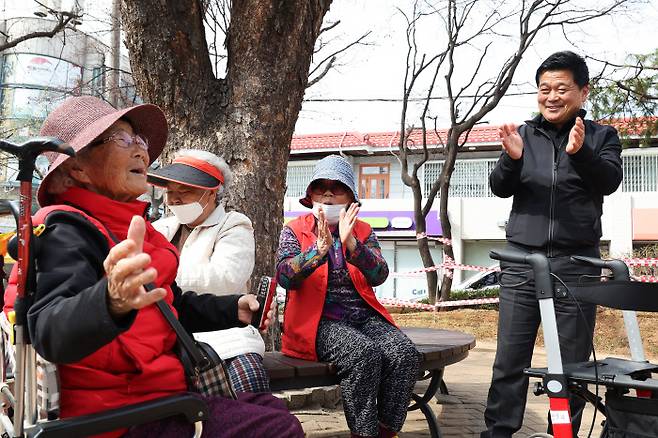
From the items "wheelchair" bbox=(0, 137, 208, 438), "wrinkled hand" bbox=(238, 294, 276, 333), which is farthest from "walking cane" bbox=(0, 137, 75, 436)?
"wrinkled hand" bbox=(238, 294, 276, 333)

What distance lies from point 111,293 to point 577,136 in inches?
95.2

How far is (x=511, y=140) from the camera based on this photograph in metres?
3.39

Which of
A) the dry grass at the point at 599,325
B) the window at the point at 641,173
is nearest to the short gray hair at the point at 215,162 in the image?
the dry grass at the point at 599,325

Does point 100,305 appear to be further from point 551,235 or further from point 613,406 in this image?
point 551,235

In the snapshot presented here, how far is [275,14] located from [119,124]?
2.56m

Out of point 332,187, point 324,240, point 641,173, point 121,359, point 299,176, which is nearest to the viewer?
point 121,359

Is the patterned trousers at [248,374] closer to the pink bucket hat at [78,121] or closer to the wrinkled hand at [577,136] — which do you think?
the pink bucket hat at [78,121]

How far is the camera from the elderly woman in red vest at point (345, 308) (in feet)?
10.6

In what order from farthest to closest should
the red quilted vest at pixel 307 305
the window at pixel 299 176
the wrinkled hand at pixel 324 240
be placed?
the window at pixel 299 176
the red quilted vest at pixel 307 305
the wrinkled hand at pixel 324 240

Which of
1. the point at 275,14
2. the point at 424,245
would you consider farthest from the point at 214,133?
the point at 424,245

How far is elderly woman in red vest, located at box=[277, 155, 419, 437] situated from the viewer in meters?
3.24

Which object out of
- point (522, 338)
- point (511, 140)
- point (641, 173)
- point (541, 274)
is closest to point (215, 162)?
point (511, 140)

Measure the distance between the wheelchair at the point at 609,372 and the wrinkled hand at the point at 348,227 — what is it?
876mm

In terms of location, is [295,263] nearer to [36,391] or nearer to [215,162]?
[215,162]
